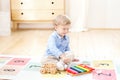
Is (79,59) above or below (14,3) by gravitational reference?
below

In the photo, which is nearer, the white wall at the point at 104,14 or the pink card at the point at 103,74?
the pink card at the point at 103,74

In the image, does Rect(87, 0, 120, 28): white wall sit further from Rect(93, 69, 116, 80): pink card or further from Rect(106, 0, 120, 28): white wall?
Rect(93, 69, 116, 80): pink card

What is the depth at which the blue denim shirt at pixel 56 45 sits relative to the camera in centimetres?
178

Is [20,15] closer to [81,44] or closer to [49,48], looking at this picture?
[81,44]

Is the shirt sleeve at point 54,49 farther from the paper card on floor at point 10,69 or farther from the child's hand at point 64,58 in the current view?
the paper card on floor at point 10,69

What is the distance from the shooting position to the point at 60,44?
1.85 meters

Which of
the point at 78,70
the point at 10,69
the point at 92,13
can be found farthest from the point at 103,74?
the point at 92,13

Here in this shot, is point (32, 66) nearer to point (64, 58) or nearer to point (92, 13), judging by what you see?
point (64, 58)

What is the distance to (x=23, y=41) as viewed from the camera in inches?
115

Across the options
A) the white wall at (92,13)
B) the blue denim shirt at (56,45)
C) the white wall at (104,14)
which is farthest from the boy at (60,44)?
the white wall at (104,14)

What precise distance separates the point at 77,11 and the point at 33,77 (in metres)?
2.15

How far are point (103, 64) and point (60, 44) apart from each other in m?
0.36

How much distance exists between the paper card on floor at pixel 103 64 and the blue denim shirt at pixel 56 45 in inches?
9.9

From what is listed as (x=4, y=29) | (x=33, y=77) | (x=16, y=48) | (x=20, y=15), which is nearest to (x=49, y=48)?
(x=33, y=77)
